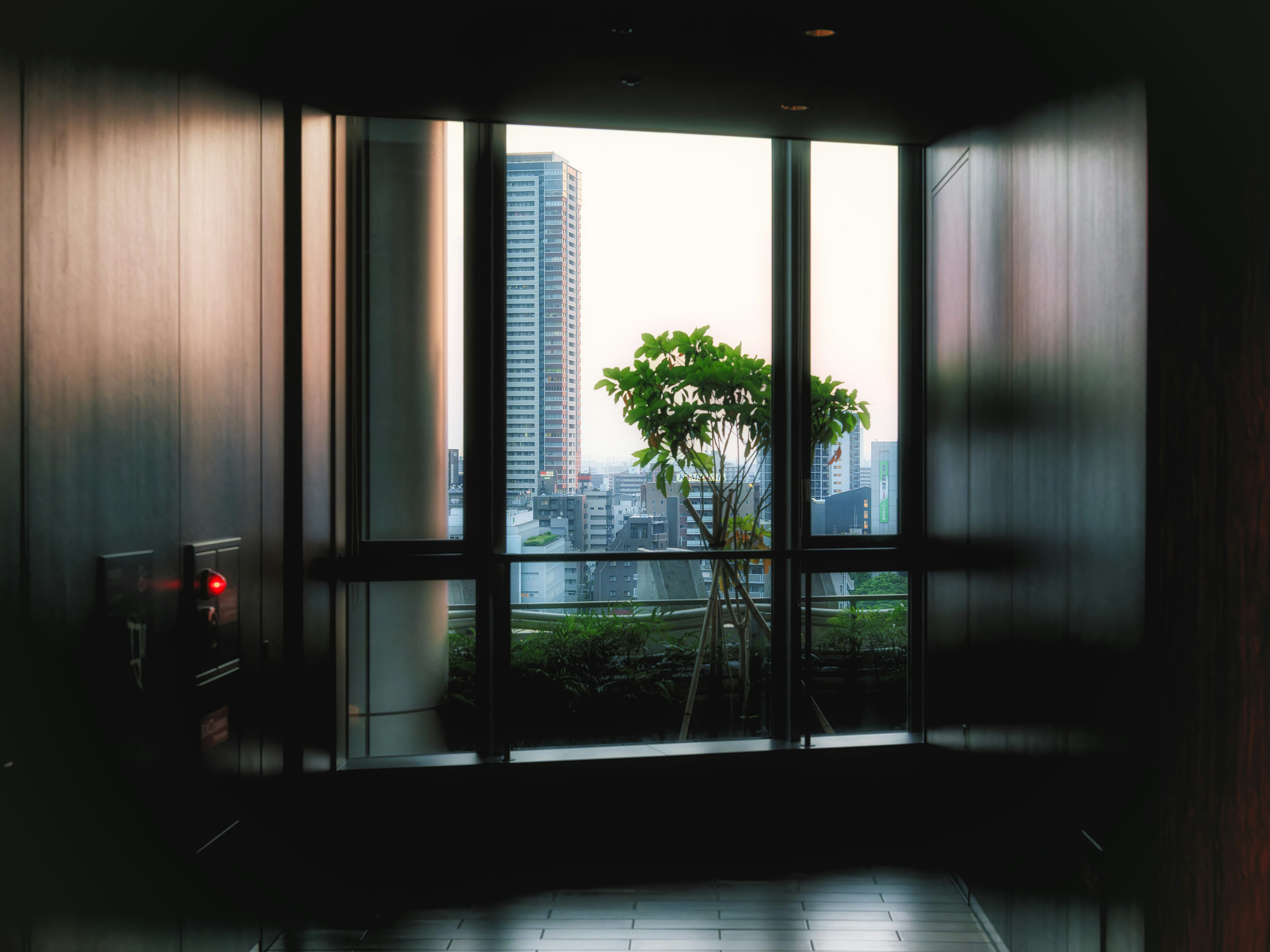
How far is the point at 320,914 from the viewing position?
113 inches

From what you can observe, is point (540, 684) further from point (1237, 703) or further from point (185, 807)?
point (1237, 703)

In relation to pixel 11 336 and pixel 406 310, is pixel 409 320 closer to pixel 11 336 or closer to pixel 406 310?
pixel 406 310

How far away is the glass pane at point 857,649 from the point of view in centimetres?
348

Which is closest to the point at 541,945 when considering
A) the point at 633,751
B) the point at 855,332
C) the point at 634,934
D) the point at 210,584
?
the point at 634,934

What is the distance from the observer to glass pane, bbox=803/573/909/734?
11.4 ft

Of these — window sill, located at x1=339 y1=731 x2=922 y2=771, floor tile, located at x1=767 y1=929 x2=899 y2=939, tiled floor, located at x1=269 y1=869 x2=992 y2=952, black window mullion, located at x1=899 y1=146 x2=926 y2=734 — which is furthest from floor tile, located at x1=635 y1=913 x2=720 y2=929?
black window mullion, located at x1=899 y1=146 x2=926 y2=734

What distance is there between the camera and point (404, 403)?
3.31 m

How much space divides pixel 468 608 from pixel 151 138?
1.99m

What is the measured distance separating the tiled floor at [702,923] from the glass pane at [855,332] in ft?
4.54

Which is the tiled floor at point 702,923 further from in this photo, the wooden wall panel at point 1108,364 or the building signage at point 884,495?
the building signage at point 884,495

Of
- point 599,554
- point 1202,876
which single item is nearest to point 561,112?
point 599,554

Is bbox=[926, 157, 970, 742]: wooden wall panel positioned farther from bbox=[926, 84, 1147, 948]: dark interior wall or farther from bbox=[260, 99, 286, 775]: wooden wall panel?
bbox=[260, 99, 286, 775]: wooden wall panel

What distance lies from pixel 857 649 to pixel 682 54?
2385mm

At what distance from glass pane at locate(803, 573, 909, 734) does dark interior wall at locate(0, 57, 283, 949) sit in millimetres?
2159
